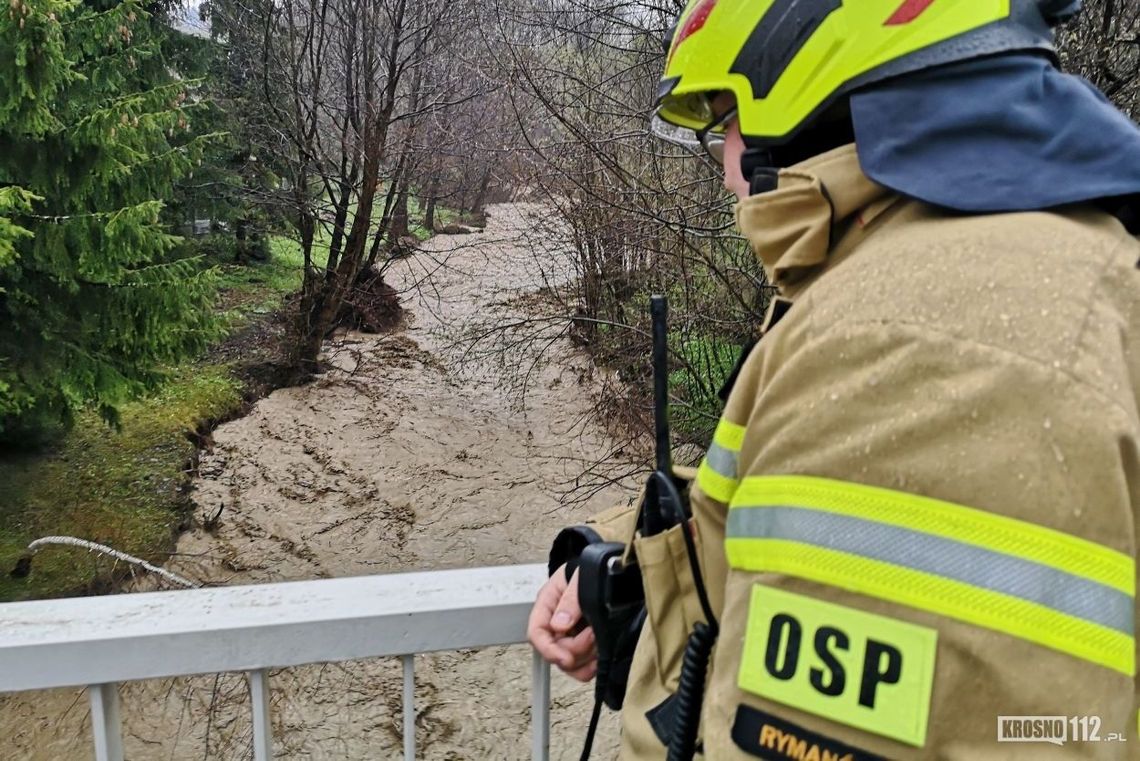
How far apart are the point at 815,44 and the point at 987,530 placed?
65 centimetres

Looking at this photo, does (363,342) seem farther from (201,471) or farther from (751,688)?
(751,688)

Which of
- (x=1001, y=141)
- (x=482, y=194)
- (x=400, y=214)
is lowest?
(x=400, y=214)

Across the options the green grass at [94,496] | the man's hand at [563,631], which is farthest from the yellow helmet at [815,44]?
the green grass at [94,496]

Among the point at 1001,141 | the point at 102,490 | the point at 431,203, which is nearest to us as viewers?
the point at 1001,141

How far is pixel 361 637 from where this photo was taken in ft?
4.36

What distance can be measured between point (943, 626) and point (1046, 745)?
0.13 metres

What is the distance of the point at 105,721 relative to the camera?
51.6 inches

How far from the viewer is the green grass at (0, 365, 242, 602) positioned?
7.22 metres

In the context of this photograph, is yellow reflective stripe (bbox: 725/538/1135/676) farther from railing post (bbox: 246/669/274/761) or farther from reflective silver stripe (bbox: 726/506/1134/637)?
railing post (bbox: 246/669/274/761)

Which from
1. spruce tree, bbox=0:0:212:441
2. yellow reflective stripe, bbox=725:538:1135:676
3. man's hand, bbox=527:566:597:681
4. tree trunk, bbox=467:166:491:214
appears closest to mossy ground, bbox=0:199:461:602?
spruce tree, bbox=0:0:212:441

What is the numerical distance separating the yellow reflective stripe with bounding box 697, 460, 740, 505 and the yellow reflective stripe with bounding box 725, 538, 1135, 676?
0.16m

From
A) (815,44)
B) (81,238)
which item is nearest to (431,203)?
(81,238)

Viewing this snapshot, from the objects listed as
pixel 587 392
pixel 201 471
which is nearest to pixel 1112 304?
pixel 201 471

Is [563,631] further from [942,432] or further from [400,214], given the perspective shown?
[400,214]
